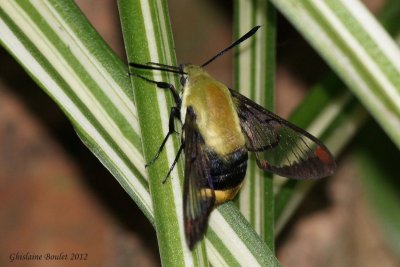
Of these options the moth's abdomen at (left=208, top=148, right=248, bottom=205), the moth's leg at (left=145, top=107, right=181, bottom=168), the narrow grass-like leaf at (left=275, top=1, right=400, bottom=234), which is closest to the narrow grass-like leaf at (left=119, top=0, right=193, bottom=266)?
the moth's leg at (left=145, top=107, right=181, bottom=168)

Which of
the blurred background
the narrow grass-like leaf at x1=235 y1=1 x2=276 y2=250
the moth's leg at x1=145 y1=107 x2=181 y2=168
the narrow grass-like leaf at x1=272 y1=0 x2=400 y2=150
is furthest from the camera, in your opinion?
the blurred background

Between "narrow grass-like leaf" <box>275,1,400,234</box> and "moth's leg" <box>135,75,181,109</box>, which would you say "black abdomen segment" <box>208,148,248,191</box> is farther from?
"narrow grass-like leaf" <box>275,1,400,234</box>

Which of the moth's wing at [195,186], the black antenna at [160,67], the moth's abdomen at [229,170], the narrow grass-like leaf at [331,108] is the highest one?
the black antenna at [160,67]

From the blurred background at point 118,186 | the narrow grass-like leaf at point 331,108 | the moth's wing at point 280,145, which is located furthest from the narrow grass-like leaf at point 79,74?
the blurred background at point 118,186

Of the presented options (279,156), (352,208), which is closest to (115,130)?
(279,156)

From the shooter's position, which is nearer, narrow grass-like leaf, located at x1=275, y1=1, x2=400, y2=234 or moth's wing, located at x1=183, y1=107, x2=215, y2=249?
moth's wing, located at x1=183, y1=107, x2=215, y2=249

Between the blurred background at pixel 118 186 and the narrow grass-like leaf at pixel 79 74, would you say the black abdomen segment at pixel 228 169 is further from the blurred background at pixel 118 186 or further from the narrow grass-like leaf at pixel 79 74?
the blurred background at pixel 118 186

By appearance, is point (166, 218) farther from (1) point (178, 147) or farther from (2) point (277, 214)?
(2) point (277, 214)
